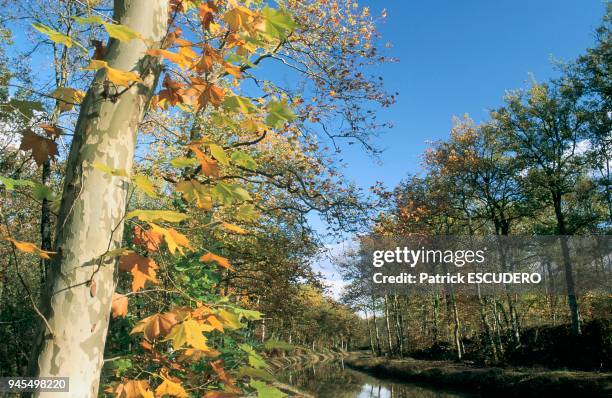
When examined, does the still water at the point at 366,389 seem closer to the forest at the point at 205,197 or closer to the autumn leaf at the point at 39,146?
the forest at the point at 205,197

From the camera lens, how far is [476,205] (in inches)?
1025

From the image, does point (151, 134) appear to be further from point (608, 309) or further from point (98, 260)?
point (608, 309)

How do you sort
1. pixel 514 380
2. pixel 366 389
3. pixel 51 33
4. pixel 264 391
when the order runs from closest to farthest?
pixel 51 33 → pixel 264 391 → pixel 514 380 → pixel 366 389

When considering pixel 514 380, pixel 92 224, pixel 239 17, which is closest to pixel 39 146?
pixel 92 224

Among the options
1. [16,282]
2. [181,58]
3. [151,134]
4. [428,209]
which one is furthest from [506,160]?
[181,58]

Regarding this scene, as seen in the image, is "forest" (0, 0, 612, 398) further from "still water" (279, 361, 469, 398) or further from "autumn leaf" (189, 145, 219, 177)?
"still water" (279, 361, 469, 398)

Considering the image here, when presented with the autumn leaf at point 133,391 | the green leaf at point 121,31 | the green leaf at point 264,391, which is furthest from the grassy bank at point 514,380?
the green leaf at point 121,31

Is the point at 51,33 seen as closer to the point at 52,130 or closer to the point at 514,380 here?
the point at 52,130

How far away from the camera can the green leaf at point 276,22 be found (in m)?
1.53

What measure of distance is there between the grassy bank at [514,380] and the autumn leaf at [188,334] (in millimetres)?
16381

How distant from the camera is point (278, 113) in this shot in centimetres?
160

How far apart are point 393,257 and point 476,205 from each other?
7.10 meters

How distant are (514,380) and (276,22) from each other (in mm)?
20049

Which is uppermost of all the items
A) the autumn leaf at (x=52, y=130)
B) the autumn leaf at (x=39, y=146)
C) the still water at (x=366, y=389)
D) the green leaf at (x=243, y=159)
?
the autumn leaf at (x=52, y=130)
